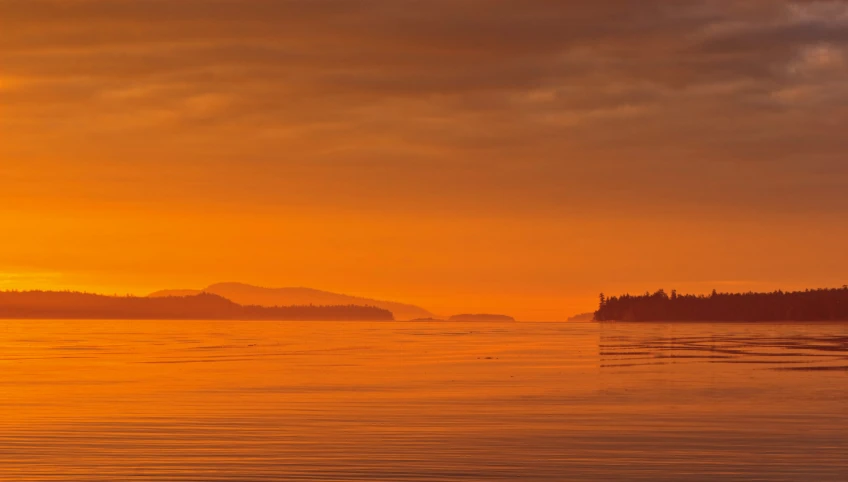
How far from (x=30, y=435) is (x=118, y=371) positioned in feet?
96.8

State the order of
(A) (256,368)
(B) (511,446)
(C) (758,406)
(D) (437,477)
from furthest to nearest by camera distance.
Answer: (A) (256,368)
(C) (758,406)
(B) (511,446)
(D) (437,477)

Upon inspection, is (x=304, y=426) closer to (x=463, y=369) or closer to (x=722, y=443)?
(x=722, y=443)

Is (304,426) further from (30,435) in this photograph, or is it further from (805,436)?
A: (805,436)

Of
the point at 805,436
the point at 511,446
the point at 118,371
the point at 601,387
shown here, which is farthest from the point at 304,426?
the point at 118,371

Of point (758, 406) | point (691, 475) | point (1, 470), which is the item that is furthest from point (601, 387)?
point (1, 470)

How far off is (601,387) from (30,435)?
27181 millimetres

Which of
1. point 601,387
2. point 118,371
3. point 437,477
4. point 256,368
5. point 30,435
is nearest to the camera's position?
point 437,477

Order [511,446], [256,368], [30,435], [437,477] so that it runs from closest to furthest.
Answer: [437,477], [511,446], [30,435], [256,368]

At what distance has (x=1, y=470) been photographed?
80.2 feet

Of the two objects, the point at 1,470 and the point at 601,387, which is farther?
the point at 601,387

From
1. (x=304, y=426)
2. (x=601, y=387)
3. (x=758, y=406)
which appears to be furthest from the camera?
(x=601, y=387)

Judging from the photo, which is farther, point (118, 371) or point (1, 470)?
point (118, 371)

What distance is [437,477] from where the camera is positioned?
77.8ft

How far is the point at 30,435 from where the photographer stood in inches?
1203
